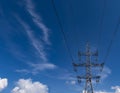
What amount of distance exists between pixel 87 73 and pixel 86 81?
4.94 feet

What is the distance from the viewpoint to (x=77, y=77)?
54.9 m

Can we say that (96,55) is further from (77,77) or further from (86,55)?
(77,77)

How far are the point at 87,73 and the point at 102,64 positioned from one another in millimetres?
3280

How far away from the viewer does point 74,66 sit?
176 ft

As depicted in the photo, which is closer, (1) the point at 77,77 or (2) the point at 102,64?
(2) the point at 102,64

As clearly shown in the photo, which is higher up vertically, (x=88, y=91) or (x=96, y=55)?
(x=96, y=55)

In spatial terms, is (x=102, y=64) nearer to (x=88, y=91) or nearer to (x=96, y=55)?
(x=96, y=55)

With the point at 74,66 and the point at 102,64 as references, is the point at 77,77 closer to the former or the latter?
the point at 74,66

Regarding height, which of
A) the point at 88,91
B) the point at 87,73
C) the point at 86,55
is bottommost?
the point at 88,91

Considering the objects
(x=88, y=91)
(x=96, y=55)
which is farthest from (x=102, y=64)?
(x=88, y=91)

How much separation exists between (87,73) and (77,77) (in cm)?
313

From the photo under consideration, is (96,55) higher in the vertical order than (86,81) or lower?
higher

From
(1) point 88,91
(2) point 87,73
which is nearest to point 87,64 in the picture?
(2) point 87,73

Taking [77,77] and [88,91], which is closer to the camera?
[88,91]
